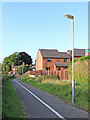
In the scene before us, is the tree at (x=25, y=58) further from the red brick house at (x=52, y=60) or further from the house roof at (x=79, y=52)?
the house roof at (x=79, y=52)

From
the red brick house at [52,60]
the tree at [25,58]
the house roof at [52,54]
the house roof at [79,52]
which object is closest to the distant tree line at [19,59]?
the tree at [25,58]

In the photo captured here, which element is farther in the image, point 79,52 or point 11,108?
point 79,52

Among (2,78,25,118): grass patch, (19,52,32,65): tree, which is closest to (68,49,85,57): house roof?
(19,52,32,65): tree

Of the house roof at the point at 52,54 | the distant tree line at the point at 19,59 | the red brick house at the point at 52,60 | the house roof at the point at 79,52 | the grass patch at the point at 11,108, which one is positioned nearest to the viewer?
the grass patch at the point at 11,108

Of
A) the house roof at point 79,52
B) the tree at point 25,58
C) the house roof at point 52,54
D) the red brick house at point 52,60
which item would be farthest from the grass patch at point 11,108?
the tree at point 25,58

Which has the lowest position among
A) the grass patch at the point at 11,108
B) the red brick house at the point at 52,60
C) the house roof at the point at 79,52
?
the grass patch at the point at 11,108

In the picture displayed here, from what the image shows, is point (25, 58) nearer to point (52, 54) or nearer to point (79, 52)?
point (52, 54)

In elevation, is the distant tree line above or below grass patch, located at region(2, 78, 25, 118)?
above

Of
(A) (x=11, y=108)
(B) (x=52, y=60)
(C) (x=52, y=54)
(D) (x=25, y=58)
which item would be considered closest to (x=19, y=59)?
(D) (x=25, y=58)

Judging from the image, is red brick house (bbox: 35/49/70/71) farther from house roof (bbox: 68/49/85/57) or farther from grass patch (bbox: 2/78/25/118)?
grass patch (bbox: 2/78/25/118)

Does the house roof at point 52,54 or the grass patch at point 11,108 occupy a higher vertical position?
the house roof at point 52,54

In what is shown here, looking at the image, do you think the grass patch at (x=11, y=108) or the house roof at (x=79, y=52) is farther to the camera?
the house roof at (x=79, y=52)

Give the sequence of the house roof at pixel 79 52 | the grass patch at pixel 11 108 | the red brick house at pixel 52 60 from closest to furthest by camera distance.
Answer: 1. the grass patch at pixel 11 108
2. the red brick house at pixel 52 60
3. the house roof at pixel 79 52

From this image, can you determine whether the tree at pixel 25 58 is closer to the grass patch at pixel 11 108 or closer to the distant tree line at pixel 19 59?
the distant tree line at pixel 19 59
